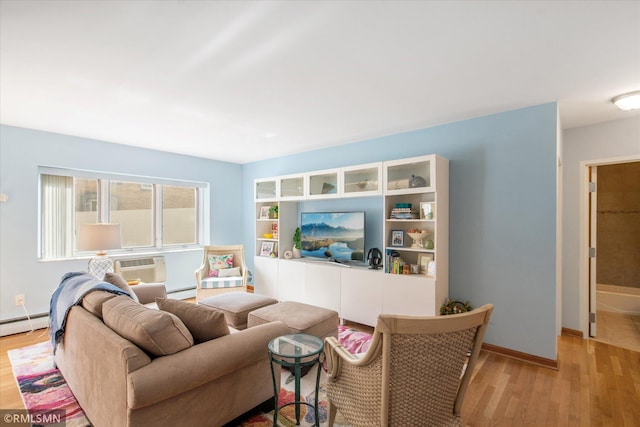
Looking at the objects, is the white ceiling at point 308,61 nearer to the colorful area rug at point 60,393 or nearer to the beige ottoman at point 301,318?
the beige ottoman at point 301,318

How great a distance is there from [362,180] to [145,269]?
352 cm

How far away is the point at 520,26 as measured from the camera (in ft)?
5.76

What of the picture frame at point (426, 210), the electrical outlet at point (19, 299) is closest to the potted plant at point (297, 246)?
the picture frame at point (426, 210)

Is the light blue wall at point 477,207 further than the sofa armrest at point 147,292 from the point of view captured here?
No

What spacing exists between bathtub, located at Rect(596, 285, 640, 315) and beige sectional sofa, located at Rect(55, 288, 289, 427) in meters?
5.43

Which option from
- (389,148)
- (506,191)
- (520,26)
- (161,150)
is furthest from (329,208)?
(520,26)

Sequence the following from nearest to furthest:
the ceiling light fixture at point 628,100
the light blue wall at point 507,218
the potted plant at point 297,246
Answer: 1. the ceiling light fixture at point 628,100
2. the light blue wall at point 507,218
3. the potted plant at point 297,246

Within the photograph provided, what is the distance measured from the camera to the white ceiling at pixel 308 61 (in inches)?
65.1

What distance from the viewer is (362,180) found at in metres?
3.93

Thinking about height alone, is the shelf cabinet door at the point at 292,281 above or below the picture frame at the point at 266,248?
below

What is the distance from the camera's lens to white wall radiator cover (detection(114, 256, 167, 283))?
4477 millimetres

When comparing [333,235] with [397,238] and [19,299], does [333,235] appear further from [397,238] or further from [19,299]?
[19,299]

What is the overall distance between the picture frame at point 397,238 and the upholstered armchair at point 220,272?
2.26 meters

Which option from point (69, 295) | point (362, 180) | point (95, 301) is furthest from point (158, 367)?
point (362, 180)
